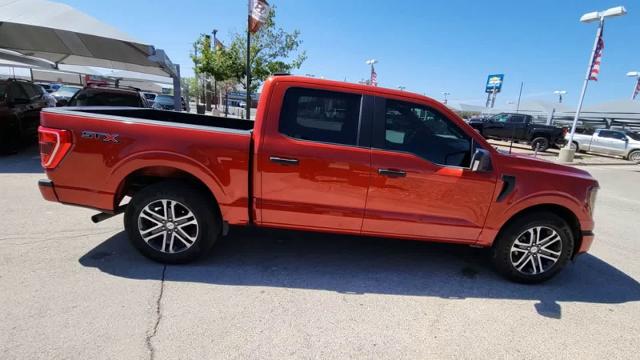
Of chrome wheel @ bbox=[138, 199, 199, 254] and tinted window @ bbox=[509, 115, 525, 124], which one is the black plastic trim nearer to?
chrome wheel @ bbox=[138, 199, 199, 254]

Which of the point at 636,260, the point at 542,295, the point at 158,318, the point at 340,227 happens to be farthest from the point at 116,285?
the point at 636,260

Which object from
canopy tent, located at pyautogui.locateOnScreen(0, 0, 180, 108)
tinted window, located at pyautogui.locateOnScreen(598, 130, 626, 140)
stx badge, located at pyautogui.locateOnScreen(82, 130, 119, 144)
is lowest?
tinted window, located at pyautogui.locateOnScreen(598, 130, 626, 140)

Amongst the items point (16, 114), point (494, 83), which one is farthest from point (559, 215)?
point (494, 83)

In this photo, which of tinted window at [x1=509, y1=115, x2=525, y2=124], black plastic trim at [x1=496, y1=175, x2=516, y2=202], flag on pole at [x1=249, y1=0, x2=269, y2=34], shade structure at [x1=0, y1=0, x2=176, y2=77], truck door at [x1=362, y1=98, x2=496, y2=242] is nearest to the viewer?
truck door at [x1=362, y1=98, x2=496, y2=242]

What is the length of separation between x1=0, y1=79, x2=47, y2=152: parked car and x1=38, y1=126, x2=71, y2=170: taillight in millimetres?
6614

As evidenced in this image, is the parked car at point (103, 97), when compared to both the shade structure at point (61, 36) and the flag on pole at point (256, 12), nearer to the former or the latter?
the shade structure at point (61, 36)

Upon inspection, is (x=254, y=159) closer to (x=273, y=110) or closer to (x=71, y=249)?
(x=273, y=110)

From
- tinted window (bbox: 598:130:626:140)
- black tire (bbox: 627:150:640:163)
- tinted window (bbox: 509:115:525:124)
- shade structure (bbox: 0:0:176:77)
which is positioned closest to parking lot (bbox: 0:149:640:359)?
shade structure (bbox: 0:0:176:77)

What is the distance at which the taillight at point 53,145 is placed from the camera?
10.3 ft

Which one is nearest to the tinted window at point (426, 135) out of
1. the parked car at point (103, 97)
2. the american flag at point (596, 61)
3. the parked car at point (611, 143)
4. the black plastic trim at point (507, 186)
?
the black plastic trim at point (507, 186)

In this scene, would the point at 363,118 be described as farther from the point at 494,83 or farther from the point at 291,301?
the point at 494,83

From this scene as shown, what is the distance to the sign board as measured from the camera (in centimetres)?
4331

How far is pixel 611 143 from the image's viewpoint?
2005cm

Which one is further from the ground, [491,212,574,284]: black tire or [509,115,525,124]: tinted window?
[509,115,525,124]: tinted window
